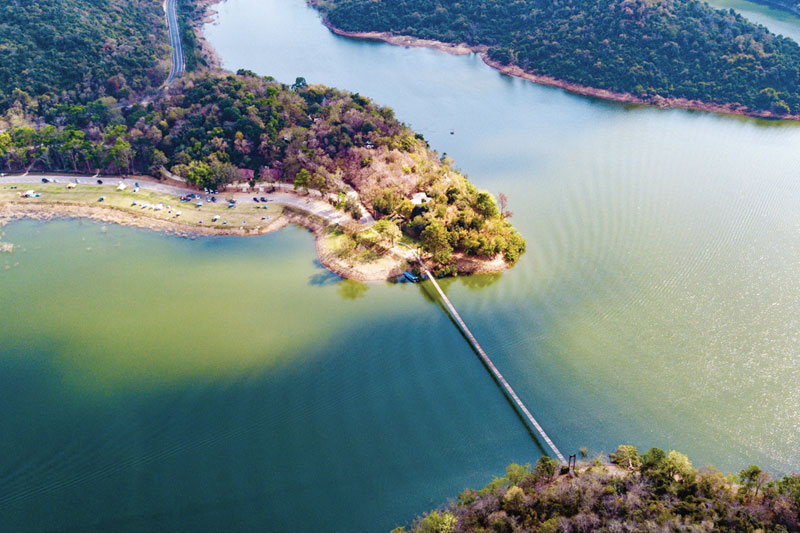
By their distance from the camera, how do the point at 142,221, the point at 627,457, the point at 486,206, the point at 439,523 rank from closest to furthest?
the point at 439,523
the point at 627,457
the point at 486,206
the point at 142,221

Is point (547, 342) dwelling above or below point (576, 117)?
below

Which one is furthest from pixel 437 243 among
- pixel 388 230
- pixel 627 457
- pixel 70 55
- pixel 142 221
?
pixel 70 55

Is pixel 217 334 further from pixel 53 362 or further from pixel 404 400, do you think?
pixel 404 400

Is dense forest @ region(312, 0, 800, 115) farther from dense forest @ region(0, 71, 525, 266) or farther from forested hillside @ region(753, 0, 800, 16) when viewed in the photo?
dense forest @ region(0, 71, 525, 266)

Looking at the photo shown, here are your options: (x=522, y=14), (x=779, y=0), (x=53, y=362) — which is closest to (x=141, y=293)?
(x=53, y=362)

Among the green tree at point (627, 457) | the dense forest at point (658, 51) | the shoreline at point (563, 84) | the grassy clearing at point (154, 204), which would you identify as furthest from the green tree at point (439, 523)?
the dense forest at point (658, 51)

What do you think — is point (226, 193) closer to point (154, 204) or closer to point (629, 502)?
point (154, 204)
